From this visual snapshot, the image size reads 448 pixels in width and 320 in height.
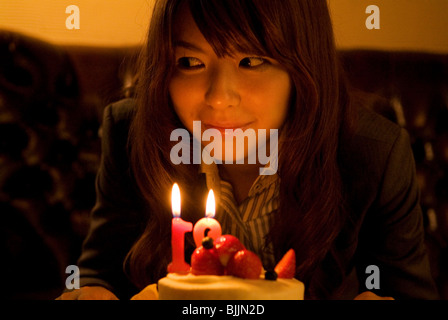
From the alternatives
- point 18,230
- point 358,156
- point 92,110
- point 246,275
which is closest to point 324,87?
point 358,156

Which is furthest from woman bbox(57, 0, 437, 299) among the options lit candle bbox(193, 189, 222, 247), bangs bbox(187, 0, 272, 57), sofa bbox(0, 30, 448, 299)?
sofa bbox(0, 30, 448, 299)

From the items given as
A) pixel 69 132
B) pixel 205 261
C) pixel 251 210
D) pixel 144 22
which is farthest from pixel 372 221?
pixel 69 132

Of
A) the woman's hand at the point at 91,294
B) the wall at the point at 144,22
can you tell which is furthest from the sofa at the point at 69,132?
the woman's hand at the point at 91,294

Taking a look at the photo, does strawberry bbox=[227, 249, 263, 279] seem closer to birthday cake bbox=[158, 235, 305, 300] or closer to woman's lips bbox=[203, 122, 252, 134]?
birthday cake bbox=[158, 235, 305, 300]

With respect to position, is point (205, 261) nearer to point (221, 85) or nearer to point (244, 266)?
point (244, 266)

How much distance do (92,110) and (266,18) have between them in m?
0.82

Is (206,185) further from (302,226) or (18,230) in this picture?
(18,230)

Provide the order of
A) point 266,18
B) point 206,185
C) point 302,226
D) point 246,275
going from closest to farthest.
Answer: point 246,275 → point 266,18 → point 302,226 → point 206,185

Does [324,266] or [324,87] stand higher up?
[324,87]

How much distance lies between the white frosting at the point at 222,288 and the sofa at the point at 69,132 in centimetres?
78

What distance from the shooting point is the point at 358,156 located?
940mm

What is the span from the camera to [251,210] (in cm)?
94

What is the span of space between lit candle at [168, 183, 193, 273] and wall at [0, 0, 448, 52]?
0.60m

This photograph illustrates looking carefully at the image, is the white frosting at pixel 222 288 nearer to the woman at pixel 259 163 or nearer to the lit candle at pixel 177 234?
the lit candle at pixel 177 234
